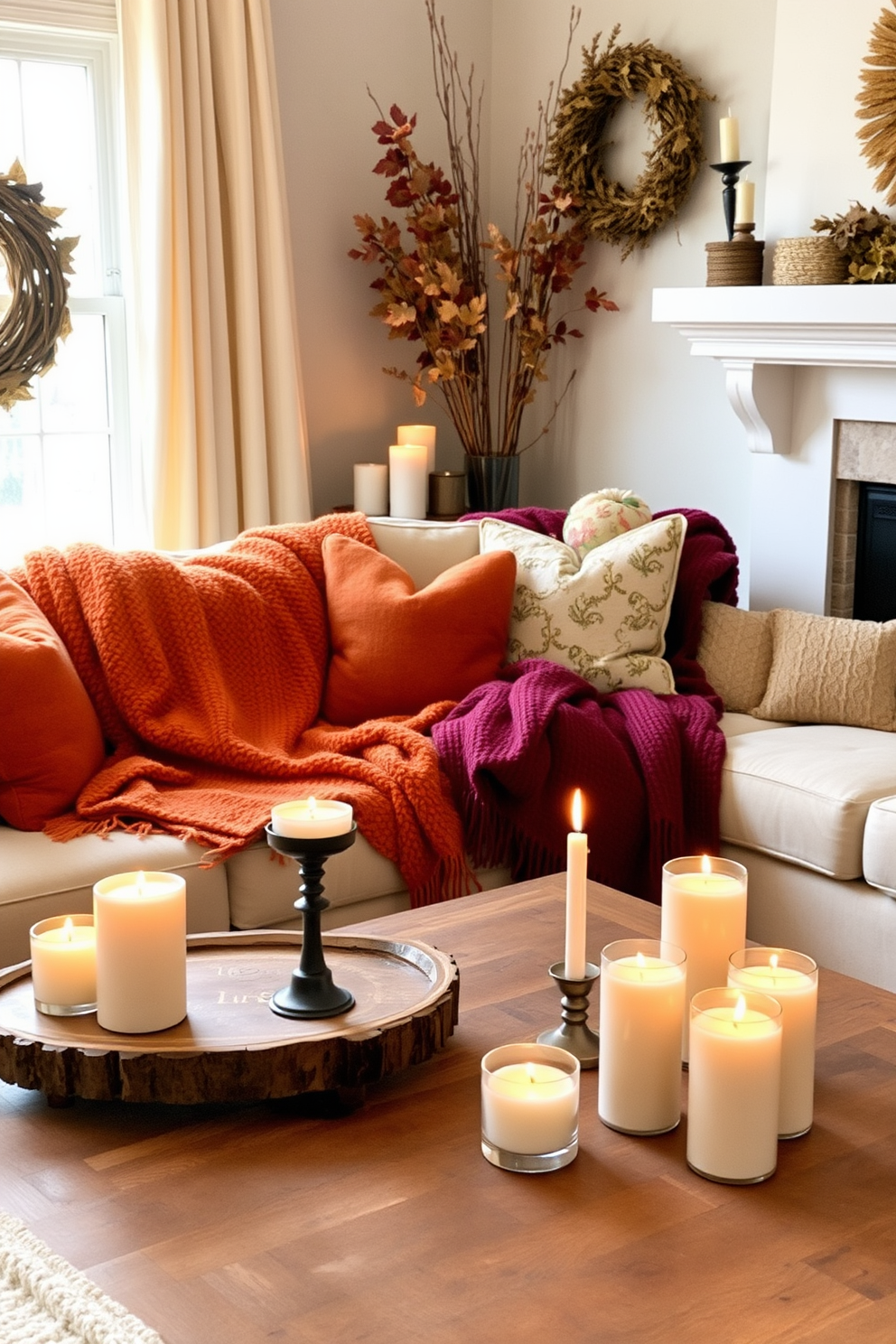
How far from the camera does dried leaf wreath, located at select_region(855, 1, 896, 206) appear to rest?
10.5ft

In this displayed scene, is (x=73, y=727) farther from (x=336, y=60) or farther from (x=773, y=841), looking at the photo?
(x=336, y=60)

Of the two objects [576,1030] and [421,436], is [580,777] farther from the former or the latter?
[421,436]

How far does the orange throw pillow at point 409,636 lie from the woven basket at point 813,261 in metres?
0.98

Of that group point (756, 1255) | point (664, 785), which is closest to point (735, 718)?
point (664, 785)

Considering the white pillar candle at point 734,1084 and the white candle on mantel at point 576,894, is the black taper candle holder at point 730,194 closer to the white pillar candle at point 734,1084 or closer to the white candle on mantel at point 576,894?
the white candle on mantel at point 576,894

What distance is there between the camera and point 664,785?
274cm

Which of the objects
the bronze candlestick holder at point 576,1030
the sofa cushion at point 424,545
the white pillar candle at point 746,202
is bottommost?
the bronze candlestick holder at point 576,1030

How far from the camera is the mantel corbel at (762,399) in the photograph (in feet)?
11.7

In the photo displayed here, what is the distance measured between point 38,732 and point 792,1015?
61.5 inches

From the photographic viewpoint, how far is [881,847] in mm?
2457

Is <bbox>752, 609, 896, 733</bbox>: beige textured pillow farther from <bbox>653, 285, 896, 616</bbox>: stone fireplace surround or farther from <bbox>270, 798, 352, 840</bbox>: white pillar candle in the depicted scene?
<bbox>270, 798, 352, 840</bbox>: white pillar candle

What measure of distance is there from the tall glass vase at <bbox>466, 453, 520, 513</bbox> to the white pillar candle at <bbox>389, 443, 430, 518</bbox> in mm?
281

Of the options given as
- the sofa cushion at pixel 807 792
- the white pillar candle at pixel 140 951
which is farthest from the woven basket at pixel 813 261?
the white pillar candle at pixel 140 951

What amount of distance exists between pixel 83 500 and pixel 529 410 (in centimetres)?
146
